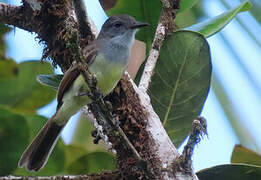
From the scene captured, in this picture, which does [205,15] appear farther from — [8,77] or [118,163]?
[8,77]

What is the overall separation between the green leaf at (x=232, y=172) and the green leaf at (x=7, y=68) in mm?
1535

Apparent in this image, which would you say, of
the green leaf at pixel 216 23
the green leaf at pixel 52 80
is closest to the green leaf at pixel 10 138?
the green leaf at pixel 52 80

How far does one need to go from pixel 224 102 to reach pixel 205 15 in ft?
2.06

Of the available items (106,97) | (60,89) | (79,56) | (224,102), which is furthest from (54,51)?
(224,102)

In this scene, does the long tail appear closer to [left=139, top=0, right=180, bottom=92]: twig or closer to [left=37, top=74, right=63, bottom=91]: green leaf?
[left=37, top=74, right=63, bottom=91]: green leaf

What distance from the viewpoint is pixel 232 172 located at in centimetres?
232

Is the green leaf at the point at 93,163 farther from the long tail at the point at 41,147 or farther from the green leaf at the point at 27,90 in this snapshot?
the green leaf at the point at 27,90

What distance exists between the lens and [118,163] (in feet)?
7.55

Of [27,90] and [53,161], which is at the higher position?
[27,90]

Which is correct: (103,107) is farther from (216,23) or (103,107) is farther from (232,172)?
(216,23)

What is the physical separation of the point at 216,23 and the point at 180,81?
40 centimetres

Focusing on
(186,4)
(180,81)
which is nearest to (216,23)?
(186,4)

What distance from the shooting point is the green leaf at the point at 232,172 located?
2.28m

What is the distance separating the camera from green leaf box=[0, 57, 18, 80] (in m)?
3.16
